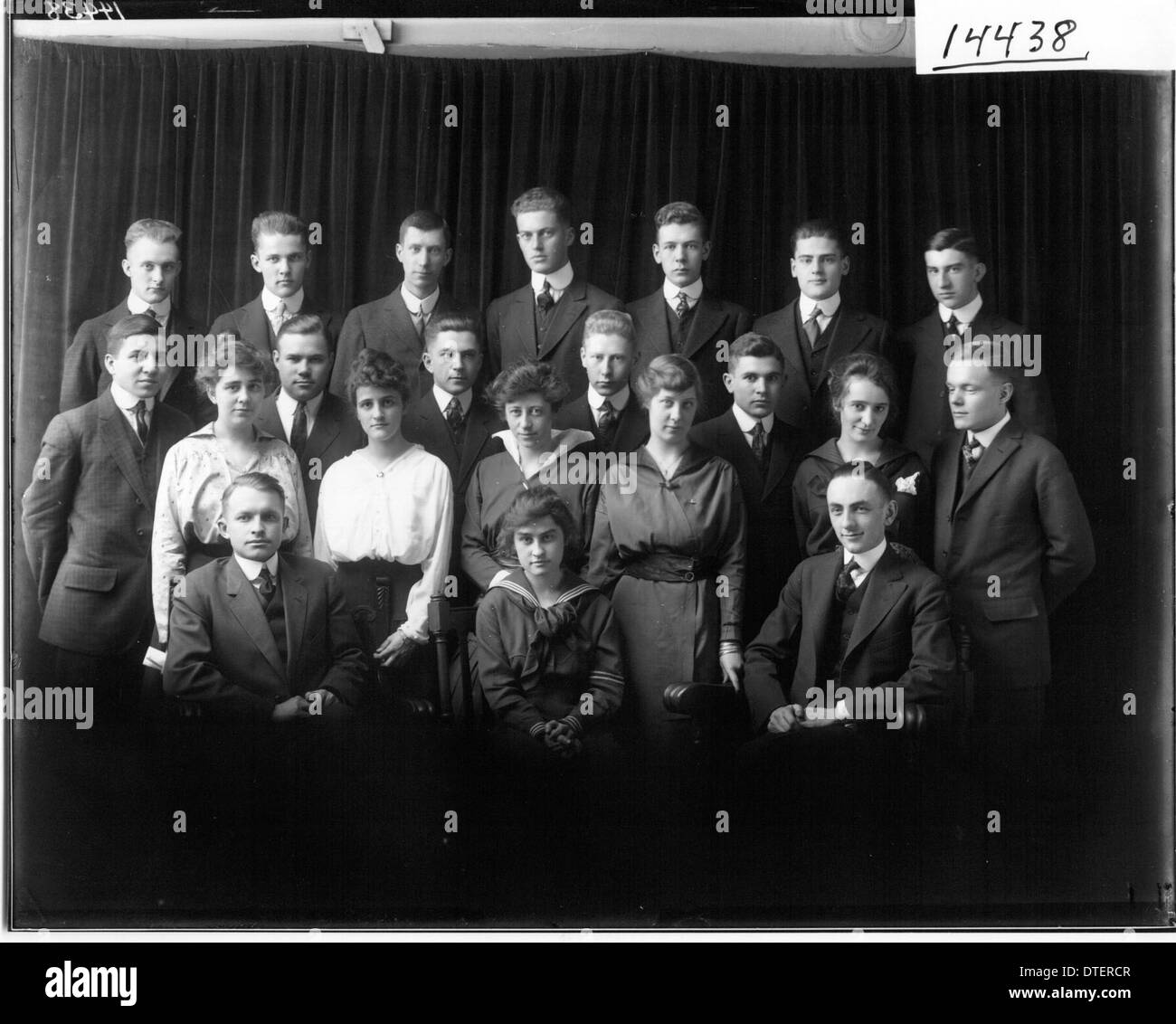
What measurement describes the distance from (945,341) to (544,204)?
0.94 m

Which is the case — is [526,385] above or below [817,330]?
below

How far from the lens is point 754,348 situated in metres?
2.76

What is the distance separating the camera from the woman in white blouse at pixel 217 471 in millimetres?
2742

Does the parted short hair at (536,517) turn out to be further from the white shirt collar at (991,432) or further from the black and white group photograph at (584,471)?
the white shirt collar at (991,432)

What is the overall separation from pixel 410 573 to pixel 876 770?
111 centimetres

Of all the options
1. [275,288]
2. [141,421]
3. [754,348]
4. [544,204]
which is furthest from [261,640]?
[754,348]

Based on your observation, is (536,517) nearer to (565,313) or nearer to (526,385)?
(526,385)

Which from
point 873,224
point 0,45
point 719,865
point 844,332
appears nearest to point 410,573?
point 719,865

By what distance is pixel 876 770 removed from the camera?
2713 mm

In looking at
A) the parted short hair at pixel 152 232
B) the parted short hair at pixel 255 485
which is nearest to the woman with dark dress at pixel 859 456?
the parted short hair at pixel 255 485

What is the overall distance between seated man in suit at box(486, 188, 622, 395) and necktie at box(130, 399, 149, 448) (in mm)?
776

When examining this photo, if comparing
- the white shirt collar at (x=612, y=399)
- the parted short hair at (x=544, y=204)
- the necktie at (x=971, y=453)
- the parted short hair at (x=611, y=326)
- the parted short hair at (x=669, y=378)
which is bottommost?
the necktie at (x=971, y=453)

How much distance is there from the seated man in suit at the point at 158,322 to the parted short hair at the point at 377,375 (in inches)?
13.5

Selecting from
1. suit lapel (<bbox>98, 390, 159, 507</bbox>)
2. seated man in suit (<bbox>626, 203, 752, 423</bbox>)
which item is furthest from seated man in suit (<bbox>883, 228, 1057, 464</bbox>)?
suit lapel (<bbox>98, 390, 159, 507</bbox>)
